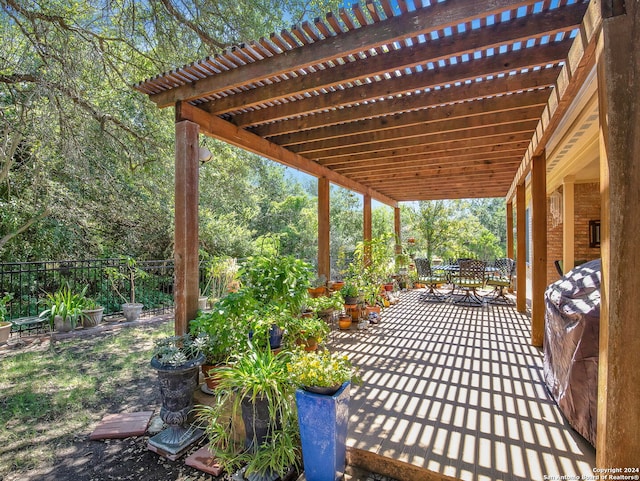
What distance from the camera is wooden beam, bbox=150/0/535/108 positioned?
1823 millimetres

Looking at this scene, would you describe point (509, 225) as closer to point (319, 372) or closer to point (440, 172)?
point (440, 172)

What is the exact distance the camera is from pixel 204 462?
198 centimetres

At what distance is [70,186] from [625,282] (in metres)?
8.22

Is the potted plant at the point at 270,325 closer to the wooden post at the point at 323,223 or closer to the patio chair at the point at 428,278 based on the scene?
the wooden post at the point at 323,223

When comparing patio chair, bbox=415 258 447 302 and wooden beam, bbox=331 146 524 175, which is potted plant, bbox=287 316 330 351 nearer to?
wooden beam, bbox=331 146 524 175

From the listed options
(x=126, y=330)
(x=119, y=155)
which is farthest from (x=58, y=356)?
(x=119, y=155)

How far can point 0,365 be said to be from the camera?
11.6 ft

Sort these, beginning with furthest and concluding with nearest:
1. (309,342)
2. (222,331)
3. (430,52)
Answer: (309,342) → (222,331) → (430,52)

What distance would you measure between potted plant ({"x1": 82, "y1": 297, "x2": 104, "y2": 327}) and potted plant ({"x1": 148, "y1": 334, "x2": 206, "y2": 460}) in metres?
3.60

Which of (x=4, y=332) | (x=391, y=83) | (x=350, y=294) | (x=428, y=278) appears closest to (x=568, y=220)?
(x=428, y=278)

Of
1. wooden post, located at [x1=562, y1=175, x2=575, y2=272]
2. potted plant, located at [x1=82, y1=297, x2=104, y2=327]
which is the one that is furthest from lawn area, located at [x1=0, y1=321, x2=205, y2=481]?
wooden post, located at [x1=562, y1=175, x2=575, y2=272]

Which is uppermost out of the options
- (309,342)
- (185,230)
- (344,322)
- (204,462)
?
(185,230)

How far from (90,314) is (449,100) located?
574 centimetres

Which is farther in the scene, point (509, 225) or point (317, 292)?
point (509, 225)
